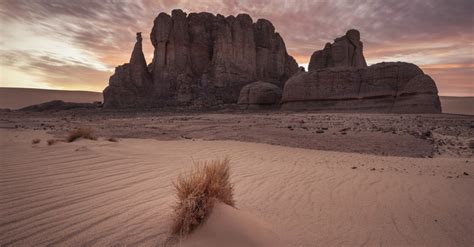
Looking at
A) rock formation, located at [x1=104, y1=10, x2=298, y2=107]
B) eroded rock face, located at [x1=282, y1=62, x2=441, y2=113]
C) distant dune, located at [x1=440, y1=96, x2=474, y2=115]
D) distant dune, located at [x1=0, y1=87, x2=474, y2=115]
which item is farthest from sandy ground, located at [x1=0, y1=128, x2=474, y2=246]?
distant dune, located at [x1=440, y1=96, x2=474, y2=115]

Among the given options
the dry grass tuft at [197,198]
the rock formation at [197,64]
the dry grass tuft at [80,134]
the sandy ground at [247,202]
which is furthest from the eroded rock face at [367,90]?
the dry grass tuft at [197,198]

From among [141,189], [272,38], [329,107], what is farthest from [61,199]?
[272,38]

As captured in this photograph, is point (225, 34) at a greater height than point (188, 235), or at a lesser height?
greater

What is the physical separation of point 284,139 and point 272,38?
A: 51.7m

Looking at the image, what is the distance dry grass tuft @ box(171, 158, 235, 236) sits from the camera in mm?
2312

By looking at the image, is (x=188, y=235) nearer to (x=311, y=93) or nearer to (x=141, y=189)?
(x=141, y=189)

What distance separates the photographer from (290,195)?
3979 millimetres

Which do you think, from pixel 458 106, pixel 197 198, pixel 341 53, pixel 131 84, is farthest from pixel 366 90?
pixel 458 106

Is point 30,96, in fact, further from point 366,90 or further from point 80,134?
point 80,134

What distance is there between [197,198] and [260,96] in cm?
3527

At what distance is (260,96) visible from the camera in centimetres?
3722

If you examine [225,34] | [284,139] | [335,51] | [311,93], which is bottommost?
[284,139]

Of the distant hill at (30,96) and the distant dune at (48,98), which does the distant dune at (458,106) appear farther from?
the distant hill at (30,96)

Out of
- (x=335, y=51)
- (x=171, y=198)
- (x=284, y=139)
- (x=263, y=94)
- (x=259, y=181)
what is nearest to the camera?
(x=171, y=198)
